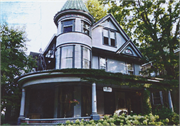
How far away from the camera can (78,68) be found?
11.7m

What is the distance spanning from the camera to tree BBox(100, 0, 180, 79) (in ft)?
54.3

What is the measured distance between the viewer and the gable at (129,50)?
57.1 feet

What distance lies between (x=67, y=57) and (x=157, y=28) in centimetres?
1170

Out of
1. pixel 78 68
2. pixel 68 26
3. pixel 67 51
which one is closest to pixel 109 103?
pixel 78 68

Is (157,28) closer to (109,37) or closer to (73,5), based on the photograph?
(109,37)

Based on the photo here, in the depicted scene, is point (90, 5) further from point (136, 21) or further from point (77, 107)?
point (77, 107)

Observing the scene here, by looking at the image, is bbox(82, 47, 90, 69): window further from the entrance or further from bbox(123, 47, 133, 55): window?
bbox(123, 47, 133, 55): window

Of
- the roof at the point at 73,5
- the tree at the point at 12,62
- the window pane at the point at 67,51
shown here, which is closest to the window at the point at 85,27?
the roof at the point at 73,5

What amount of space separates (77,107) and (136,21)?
1453cm

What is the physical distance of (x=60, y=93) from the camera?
13344 millimetres

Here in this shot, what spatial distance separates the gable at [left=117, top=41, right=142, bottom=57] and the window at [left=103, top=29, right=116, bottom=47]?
3.36 feet

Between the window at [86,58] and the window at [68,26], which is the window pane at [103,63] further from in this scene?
the window at [68,26]

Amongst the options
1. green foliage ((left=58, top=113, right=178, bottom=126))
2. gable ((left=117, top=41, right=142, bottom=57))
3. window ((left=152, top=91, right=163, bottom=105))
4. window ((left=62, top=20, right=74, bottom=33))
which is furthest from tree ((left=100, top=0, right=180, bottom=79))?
green foliage ((left=58, top=113, right=178, bottom=126))

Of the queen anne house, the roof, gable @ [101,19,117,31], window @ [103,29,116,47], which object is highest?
the roof
